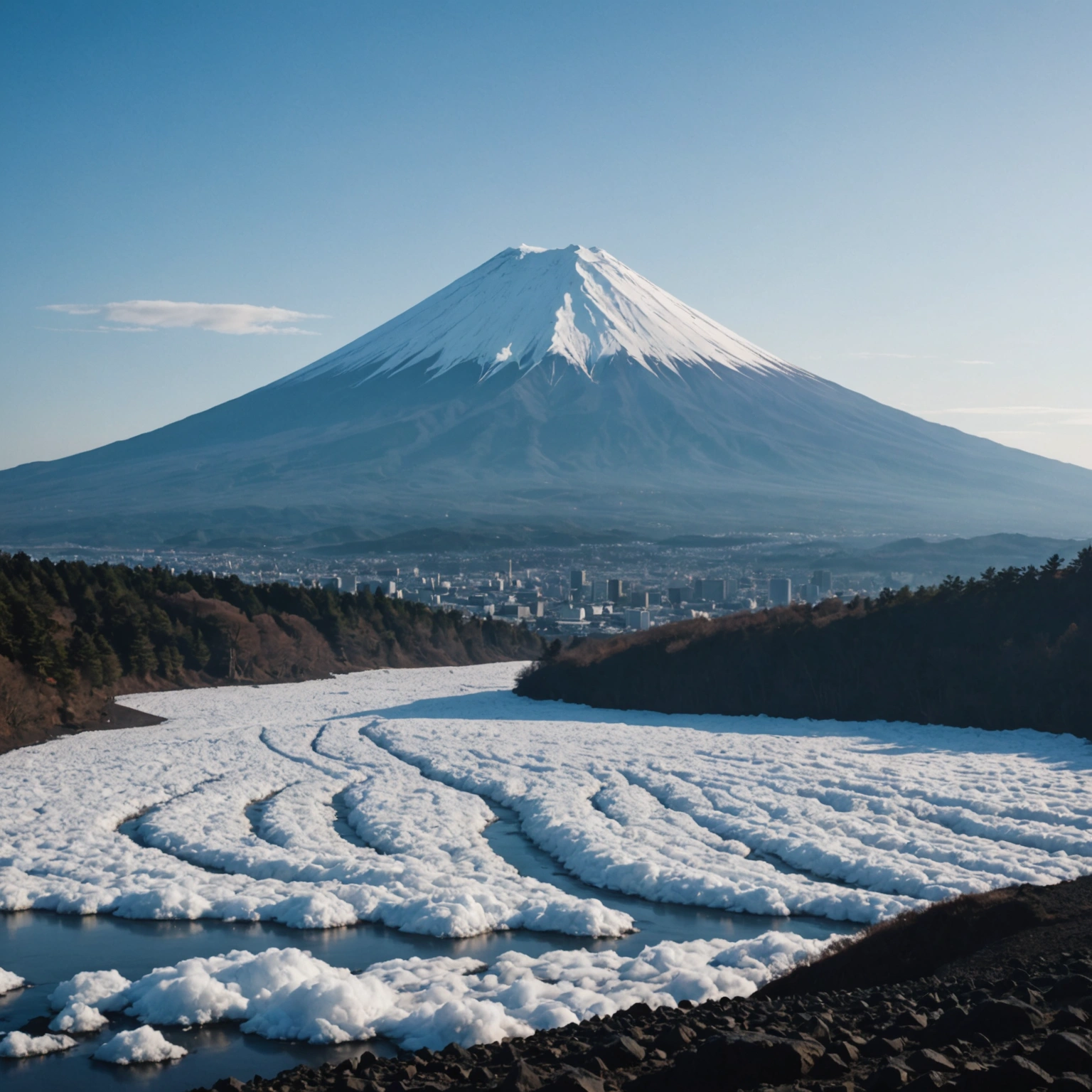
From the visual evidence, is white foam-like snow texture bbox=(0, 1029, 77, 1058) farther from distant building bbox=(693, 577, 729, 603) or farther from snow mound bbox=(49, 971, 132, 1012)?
distant building bbox=(693, 577, 729, 603)

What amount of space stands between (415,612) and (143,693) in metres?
31.3

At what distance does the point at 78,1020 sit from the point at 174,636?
5584 cm

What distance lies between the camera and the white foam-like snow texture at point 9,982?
46.0 feet

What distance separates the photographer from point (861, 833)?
73.8ft

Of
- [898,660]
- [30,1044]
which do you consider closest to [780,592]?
[898,660]

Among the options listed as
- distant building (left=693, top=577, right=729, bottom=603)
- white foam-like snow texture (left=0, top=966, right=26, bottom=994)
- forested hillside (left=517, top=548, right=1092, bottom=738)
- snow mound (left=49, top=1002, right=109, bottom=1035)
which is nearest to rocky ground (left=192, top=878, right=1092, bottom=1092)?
snow mound (left=49, top=1002, right=109, bottom=1035)

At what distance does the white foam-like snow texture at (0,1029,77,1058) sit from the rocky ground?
309 centimetres

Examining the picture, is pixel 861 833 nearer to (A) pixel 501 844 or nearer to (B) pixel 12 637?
(A) pixel 501 844

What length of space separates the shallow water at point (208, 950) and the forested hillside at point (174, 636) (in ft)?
88.0

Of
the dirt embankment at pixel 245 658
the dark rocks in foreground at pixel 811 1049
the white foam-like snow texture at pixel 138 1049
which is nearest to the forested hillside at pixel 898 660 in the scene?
the dirt embankment at pixel 245 658

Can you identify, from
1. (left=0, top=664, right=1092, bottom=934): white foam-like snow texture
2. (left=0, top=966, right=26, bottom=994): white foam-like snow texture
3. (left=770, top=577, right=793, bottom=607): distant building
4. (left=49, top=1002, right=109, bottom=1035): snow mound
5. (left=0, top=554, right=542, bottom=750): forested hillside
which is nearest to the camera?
(left=49, top=1002, right=109, bottom=1035): snow mound

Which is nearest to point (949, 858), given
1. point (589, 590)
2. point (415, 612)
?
point (415, 612)

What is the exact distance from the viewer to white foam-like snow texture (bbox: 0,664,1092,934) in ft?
59.6

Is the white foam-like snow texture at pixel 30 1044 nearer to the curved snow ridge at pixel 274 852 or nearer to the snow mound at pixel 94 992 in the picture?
the snow mound at pixel 94 992
